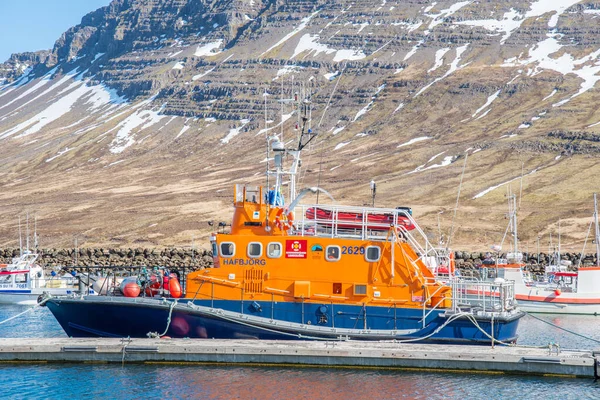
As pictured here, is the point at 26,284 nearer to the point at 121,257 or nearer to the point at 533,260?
the point at 121,257

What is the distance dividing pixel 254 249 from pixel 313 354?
11.0 ft

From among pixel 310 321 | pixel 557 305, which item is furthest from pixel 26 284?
pixel 557 305

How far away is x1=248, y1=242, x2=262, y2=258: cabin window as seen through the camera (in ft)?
77.5

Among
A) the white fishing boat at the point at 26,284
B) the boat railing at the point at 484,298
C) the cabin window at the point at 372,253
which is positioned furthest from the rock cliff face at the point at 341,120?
the cabin window at the point at 372,253

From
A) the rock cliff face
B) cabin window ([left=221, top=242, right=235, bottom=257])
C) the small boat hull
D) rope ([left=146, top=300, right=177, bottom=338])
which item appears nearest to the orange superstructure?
cabin window ([left=221, top=242, right=235, bottom=257])

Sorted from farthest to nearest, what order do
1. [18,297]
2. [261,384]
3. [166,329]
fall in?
[18,297] < [166,329] < [261,384]

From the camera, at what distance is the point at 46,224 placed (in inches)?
3521

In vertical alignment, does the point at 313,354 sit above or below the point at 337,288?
below

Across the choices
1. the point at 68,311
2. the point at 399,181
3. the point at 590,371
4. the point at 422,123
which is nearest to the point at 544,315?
the point at 590,371

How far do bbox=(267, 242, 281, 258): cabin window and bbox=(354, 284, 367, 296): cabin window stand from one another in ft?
7.61

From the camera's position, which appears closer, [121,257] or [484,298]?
[484,298]

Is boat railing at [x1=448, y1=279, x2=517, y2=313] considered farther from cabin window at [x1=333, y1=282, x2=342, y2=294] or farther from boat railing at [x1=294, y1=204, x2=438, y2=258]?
cabin window at [x1=333, y1=282, x2=342, y2=294]

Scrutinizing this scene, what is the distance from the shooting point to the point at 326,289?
23562mm

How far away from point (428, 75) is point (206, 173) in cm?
4878
